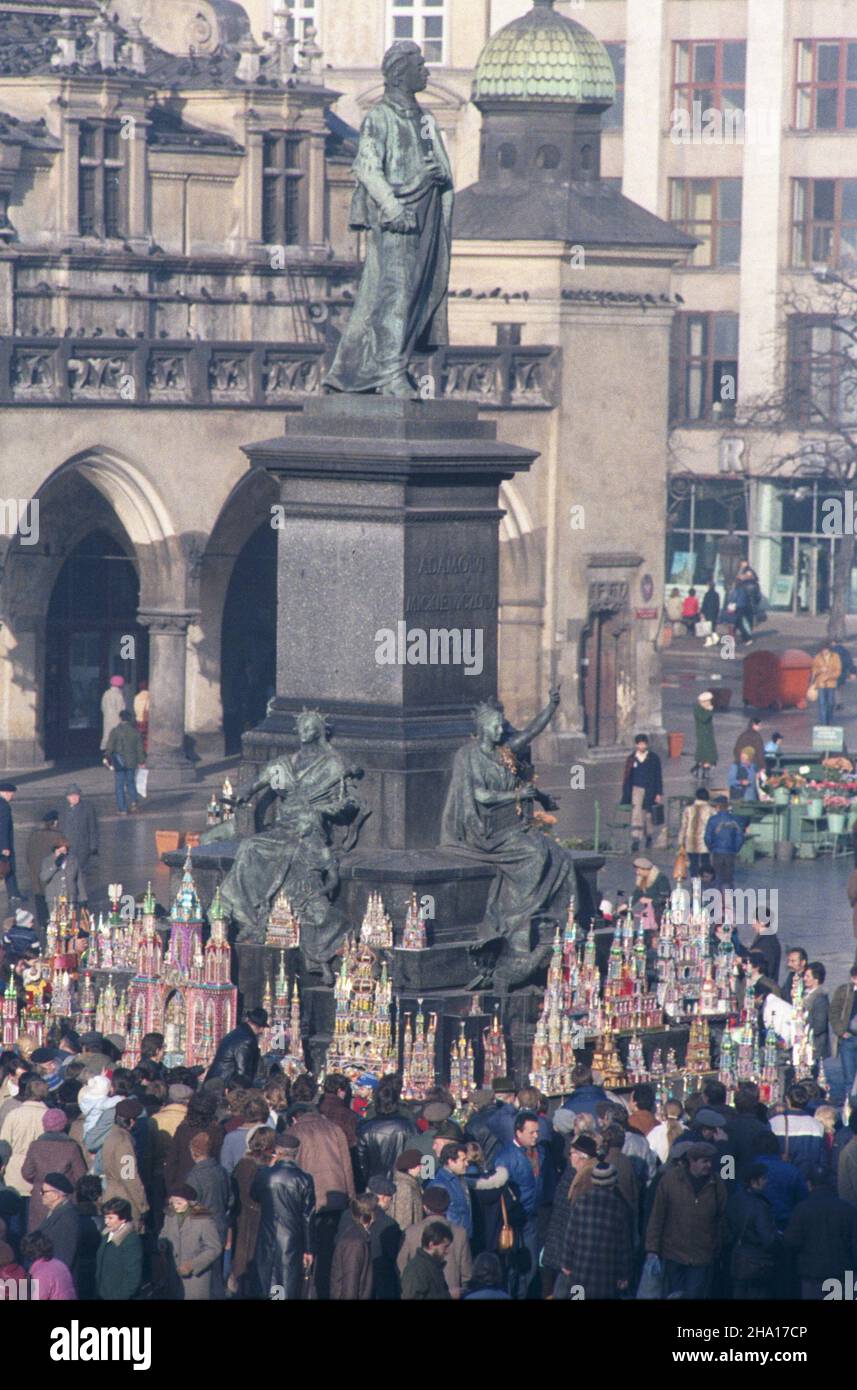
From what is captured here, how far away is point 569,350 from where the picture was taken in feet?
162

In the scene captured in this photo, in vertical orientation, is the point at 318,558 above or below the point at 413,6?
below

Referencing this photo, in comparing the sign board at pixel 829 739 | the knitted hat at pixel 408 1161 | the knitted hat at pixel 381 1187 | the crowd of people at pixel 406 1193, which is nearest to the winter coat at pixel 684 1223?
the crowd of people at pixel 406 1193

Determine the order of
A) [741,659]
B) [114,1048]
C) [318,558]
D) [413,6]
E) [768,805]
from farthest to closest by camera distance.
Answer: [413,6] → [741,659] → [768,805] → [318,558] → [114,1048]

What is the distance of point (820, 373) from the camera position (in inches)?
2963

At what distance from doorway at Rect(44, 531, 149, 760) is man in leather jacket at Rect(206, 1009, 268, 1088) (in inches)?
940

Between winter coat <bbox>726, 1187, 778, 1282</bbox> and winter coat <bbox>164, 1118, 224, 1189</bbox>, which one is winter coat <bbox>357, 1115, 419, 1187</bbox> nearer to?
winter coat <bbox>164, 1118, 224, 1189</bbox>

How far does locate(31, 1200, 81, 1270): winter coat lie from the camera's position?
63.0ft

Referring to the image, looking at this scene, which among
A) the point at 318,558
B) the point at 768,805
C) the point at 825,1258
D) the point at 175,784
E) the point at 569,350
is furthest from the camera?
the point at 569,350

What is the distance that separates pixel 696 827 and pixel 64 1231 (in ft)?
58.6

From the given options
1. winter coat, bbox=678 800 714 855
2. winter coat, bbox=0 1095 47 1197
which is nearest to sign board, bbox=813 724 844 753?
winter coat, bbox=678 800 714 855
